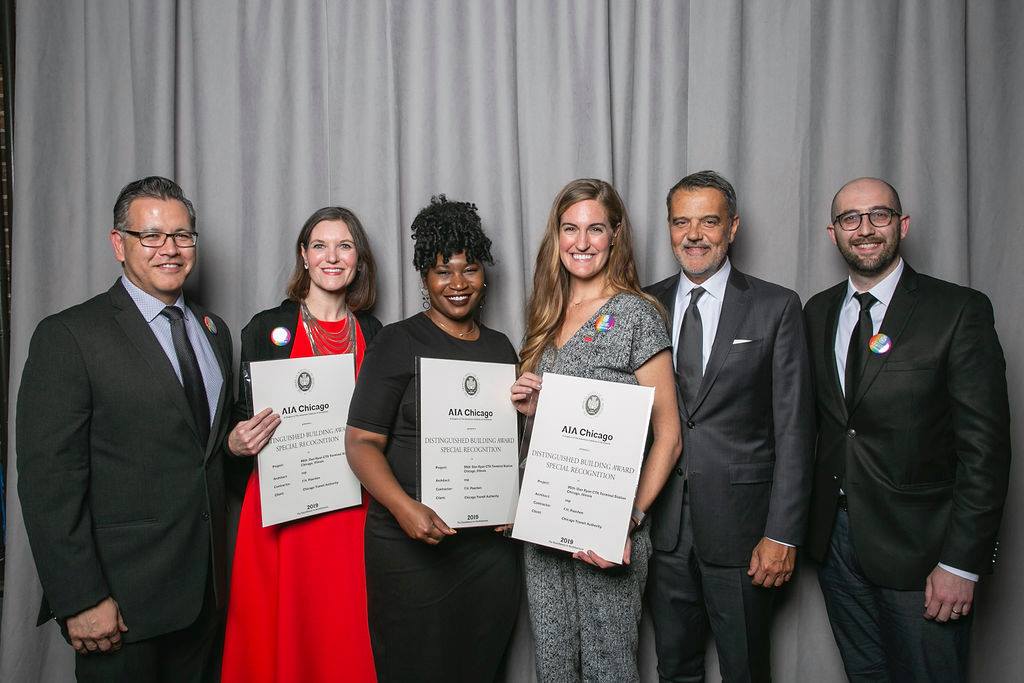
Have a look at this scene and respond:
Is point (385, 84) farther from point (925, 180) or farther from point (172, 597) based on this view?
point (925, 180)

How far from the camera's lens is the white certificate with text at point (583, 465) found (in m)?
1.78

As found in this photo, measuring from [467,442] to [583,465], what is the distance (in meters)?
0.38

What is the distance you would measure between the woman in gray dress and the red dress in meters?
0.70

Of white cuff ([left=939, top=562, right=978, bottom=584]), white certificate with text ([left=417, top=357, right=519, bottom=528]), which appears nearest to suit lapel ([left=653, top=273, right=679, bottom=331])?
white certificate with text ([left=417, top=357, right=519, bottom=528])

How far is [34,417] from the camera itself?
1.76m

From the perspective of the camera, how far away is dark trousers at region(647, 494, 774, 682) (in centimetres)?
204

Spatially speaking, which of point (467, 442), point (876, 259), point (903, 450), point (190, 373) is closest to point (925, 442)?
point (903, 450)

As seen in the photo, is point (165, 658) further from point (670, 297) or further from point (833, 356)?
point (833, 356)

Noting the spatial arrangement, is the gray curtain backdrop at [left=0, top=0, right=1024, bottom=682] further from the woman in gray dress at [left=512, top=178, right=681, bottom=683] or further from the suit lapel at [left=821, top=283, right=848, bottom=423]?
the woman in gray dress at [left=512, top=178, right=681, bottom=683]

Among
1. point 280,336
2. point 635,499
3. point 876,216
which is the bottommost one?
point 635,499

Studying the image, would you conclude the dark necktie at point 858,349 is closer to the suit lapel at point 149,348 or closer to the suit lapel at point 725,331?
the suit lapel at point 725,331

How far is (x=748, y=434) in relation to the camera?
2027mm

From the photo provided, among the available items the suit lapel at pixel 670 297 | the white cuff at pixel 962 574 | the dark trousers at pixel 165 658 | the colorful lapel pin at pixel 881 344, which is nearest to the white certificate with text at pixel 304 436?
the dark trousers at pixel 165 658

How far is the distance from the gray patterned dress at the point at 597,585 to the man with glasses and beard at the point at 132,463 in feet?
3.59
